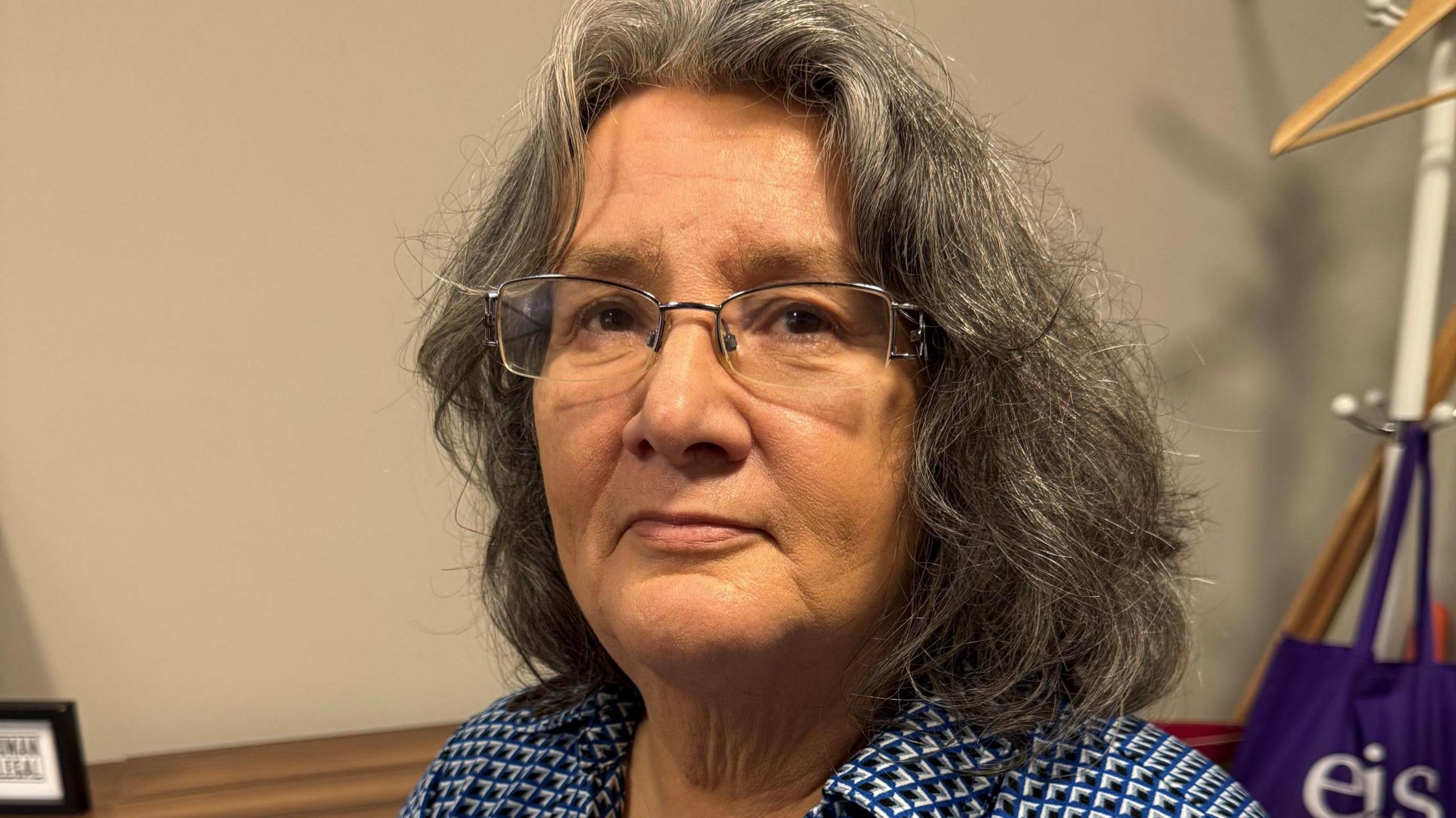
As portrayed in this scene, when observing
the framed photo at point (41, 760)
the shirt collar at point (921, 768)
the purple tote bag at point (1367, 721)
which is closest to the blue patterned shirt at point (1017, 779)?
the shirt collar at point (921, 768)

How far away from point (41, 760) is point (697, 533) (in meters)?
1.18

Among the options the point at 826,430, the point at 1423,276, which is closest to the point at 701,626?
the point at 826,430

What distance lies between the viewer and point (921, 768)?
0.99 m

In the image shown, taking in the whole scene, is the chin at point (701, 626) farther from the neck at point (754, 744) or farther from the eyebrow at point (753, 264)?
the eyebrow at point (753, 264)

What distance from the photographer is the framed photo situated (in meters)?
1.60

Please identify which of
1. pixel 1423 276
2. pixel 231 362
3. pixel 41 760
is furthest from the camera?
pixel 231 362

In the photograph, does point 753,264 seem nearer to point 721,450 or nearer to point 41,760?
point 721,450

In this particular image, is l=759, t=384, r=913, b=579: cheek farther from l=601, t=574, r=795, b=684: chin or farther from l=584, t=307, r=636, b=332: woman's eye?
l=584, t=307, r=636, b=332: woman's eye

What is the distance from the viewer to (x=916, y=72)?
1033mm

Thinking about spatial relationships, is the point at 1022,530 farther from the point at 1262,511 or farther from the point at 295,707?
the point at 1262,511

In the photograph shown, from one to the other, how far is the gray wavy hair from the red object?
2.98 ft

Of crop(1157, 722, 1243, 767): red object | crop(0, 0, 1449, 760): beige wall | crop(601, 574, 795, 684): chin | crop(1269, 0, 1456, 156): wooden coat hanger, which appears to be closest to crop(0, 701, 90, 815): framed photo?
crop(0, 0, 1449, 760): beige wall

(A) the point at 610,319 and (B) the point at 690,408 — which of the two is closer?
(B) the point at 690,408

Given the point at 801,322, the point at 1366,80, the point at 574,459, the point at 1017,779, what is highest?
the point at 1366,80
